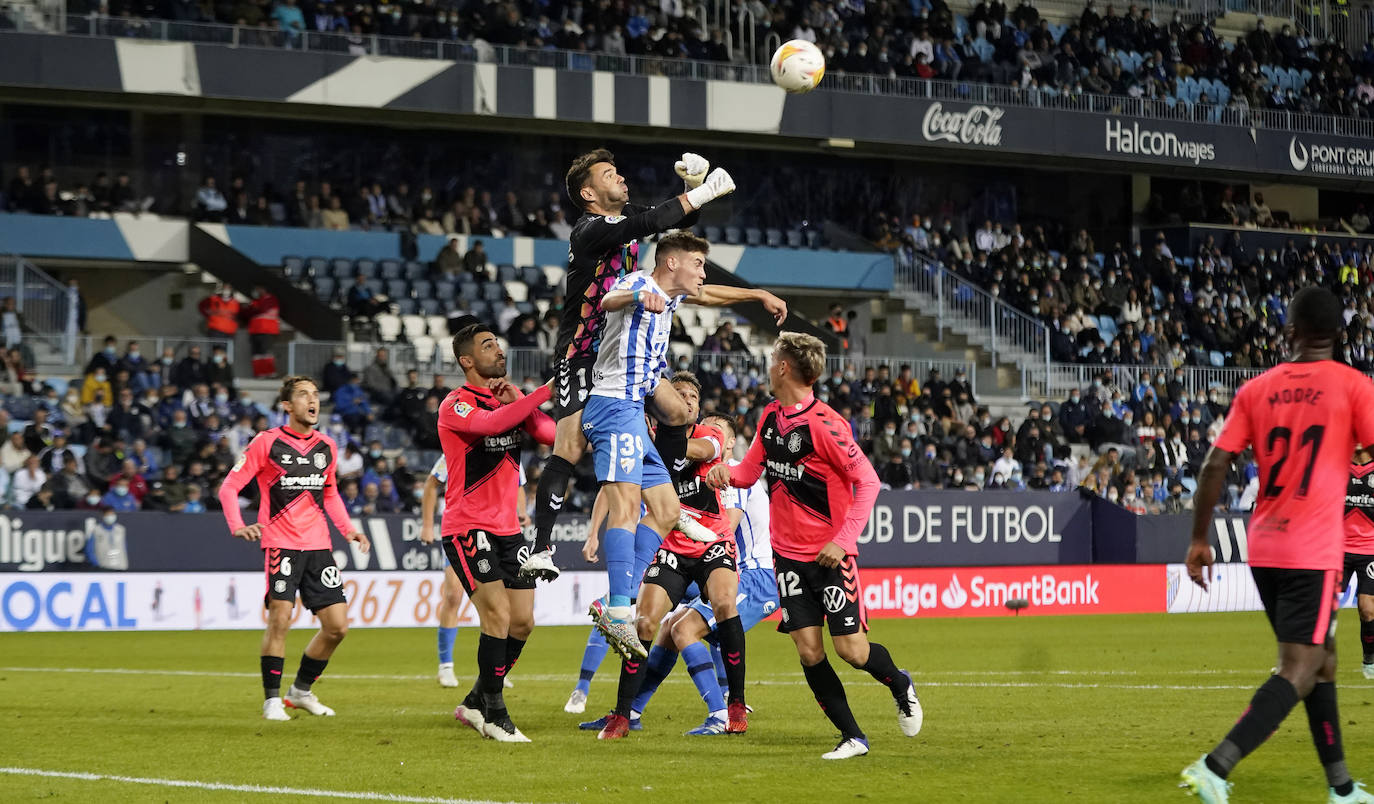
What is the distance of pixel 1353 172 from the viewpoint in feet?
140

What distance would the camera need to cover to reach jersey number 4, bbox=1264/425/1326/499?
22.6 feet

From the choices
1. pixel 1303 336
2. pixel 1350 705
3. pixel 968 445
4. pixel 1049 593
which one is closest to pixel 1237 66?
pixel 968 445

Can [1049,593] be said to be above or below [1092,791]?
below

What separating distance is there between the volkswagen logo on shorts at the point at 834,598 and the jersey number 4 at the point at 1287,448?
251 centimetres

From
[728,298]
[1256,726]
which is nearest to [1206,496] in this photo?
[1256,726]

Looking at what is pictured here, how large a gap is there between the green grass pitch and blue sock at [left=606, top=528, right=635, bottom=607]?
2.90 ft

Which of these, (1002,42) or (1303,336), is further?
(1002,42)

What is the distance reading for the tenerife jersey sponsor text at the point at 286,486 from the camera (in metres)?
11.8

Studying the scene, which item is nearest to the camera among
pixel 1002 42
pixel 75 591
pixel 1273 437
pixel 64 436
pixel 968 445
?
pixel 1273 437

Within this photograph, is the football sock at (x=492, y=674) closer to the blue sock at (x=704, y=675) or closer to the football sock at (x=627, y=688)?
the football sock at (x=627, y=688)

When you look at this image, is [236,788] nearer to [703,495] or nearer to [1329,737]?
[703,495]

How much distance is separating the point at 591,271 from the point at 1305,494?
4.16 m

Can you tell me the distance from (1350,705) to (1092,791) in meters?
4.63

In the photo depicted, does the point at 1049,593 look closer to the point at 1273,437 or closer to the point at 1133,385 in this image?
the point at 1133,385
